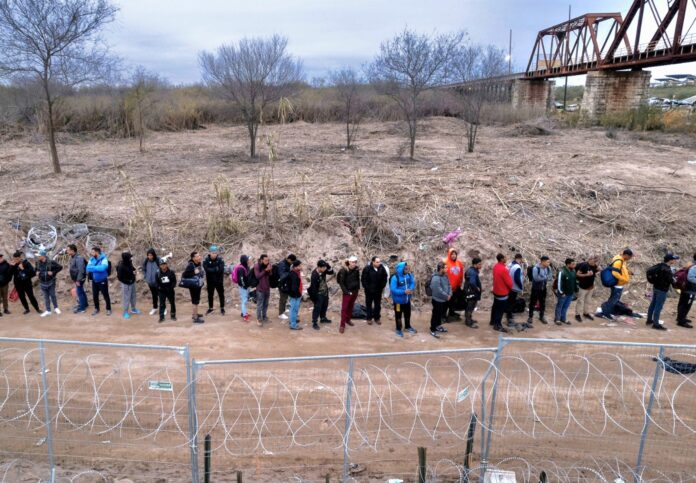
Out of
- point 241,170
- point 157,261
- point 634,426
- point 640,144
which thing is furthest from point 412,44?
point 634,426

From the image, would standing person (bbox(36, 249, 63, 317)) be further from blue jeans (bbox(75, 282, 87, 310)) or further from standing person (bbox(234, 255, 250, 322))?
standing person (bbox(234, 255, 250, 322))

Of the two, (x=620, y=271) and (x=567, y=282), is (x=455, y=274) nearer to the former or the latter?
(x=567, y=282)

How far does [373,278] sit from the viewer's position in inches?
376

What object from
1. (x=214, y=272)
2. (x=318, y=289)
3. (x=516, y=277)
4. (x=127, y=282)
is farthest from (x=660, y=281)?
(x=127, y=282)

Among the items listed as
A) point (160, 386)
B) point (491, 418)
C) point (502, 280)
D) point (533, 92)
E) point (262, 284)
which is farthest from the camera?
point (533, 92)

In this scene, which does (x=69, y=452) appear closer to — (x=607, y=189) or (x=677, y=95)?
(x=607, y=189)

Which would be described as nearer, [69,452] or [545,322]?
[69,452]

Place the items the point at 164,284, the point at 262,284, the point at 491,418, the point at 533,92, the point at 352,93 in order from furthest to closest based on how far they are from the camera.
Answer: the point at 533,92, the point at 352,93, the point at 262,284, the point at 164,284, the point at 491,418

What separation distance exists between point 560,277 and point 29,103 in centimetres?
2908

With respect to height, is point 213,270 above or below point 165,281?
above

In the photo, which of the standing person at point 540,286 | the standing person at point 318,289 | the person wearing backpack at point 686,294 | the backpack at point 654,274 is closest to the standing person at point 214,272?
the standing person at point 318,289

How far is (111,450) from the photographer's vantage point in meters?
5.98

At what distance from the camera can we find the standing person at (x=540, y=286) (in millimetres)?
9812

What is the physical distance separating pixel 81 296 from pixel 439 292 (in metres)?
7.49
